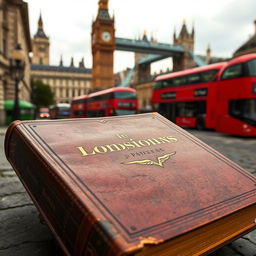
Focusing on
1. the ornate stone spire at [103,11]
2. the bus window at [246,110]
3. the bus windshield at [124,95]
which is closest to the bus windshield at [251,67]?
the bus window at [246,110]

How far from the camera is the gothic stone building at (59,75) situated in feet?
318

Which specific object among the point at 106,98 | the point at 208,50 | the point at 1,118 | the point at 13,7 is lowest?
the point at 1,118

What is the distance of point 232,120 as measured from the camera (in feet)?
30.7

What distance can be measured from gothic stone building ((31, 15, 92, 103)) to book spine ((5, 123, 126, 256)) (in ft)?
330

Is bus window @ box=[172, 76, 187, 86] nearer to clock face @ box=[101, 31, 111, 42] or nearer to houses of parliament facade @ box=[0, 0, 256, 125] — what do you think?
houses of parliament facade @ box=[0, 0, 256, 125]

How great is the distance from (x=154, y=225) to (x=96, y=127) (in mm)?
940

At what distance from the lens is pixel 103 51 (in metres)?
48.7

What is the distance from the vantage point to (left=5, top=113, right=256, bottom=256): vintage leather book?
0.92 m

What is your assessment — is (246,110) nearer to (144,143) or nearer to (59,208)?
(144,143)

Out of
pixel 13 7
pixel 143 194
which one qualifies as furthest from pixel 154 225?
pixel 13 7

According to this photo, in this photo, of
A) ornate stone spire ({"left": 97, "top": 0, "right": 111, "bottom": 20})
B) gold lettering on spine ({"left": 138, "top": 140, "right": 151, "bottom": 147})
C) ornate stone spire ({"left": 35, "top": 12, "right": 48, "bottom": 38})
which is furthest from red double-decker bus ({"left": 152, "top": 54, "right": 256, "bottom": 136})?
ornate stone spire ({"left": 35, "top": 12, "right": 48, "bottom": 38})

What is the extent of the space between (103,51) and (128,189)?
50390 mm

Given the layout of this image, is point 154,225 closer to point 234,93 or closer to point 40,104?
point 234,93

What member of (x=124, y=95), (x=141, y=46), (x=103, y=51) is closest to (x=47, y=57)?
(x=103, y=51)
